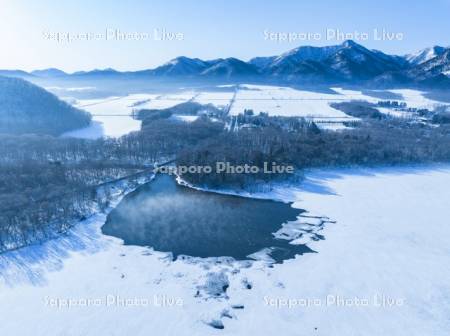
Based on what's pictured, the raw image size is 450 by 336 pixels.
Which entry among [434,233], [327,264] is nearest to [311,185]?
[434,233]

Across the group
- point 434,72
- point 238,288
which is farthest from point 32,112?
point 434,72

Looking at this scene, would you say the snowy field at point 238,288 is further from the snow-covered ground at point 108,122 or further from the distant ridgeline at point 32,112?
the distant ridgeline at point 32,112

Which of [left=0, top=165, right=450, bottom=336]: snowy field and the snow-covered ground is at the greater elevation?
the snow-covered ground

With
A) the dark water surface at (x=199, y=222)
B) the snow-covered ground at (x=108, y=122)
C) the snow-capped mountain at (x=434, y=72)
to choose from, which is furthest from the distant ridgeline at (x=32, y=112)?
the snow-capped mountain at (x=434, y=72)

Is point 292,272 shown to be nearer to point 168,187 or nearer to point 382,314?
point 382,314

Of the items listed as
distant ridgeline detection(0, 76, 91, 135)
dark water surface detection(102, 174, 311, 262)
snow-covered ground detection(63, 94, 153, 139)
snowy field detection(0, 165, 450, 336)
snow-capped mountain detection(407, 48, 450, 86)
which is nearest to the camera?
snowy field detection(0, 165, 450, 336)

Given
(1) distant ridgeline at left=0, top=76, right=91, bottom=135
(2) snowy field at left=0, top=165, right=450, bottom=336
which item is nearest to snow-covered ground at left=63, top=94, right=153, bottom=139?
(1) distant ridgeline at left=0, top=76, right=91, bottom=135

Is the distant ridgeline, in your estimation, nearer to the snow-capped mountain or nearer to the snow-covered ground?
the snow-covered ground
